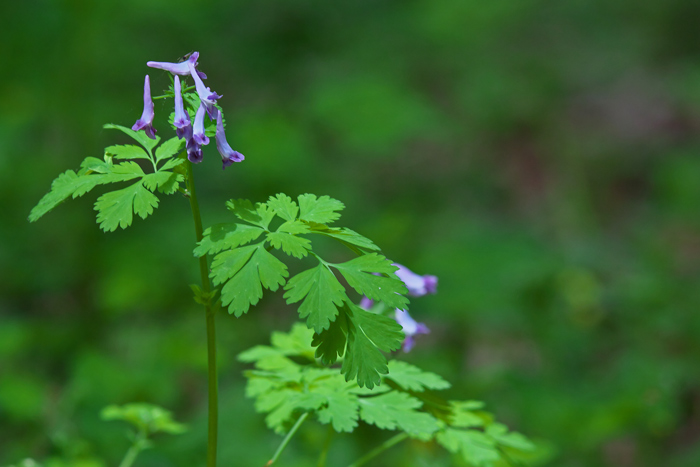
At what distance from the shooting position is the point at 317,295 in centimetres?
107

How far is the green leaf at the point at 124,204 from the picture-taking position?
1089 millimetres

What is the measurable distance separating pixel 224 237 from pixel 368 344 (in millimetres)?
316

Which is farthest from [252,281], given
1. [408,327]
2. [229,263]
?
[408,327]

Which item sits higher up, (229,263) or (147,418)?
(229,263)

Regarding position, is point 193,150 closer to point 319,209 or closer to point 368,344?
point 319,209

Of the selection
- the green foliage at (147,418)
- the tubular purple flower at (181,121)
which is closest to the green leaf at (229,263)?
the tubular purple flower at (181,121)

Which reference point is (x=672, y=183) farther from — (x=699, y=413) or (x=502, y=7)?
(x=699, y=413)

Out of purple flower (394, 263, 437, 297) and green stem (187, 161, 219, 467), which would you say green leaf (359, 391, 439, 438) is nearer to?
green stem (187, 161, 219, 467)

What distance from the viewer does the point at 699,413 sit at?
171 inches

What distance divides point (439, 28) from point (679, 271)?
3.21 meters

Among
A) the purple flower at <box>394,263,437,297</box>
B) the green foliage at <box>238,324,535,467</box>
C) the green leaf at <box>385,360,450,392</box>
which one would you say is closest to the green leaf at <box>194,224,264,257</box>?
the green foliage at <box>238,324,535,467</box>

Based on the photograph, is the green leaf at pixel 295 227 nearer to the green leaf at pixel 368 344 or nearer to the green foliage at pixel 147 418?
the green leaf at pixel 368 344

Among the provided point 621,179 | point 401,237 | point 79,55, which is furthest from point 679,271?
point 79,55

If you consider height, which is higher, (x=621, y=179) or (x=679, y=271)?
(x=621, y=179)
